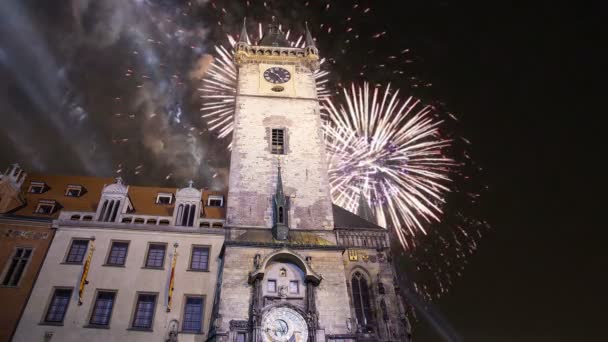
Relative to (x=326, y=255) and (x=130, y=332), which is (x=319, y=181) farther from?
(x=130, y=332)

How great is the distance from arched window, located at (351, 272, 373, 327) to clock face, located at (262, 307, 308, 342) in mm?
4397

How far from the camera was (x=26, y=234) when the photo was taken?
27.1 metres

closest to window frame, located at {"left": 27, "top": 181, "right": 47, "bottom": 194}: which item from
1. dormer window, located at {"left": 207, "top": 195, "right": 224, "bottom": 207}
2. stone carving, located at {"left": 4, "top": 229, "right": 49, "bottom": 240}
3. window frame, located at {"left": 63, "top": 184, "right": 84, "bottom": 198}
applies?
window frame, located at {"left": 63, "top": 184, "right": 84, "bottom": 198}

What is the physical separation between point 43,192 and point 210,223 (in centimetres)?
1370

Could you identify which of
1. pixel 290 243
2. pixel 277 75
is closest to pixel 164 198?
pixel 290 243

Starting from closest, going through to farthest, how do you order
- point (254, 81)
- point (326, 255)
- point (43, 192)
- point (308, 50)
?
point (326, 255), point (43, 192), point (254, 81), point (308, 50)

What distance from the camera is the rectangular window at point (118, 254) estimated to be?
1045 inches

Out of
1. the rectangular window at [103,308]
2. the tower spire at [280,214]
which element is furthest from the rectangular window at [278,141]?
the rectangular window at [103,308]

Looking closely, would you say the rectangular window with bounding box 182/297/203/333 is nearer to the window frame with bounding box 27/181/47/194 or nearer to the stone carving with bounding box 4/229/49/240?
the stone carving with bounding box 4/229/49/240

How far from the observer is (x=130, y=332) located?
941 inches

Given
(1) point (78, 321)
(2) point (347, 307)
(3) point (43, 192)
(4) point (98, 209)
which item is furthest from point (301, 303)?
(3) point (43, 192)

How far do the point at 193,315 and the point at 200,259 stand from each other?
3.76 m

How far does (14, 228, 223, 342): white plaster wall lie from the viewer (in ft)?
77.6

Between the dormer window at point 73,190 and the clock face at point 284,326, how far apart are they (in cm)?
1884
